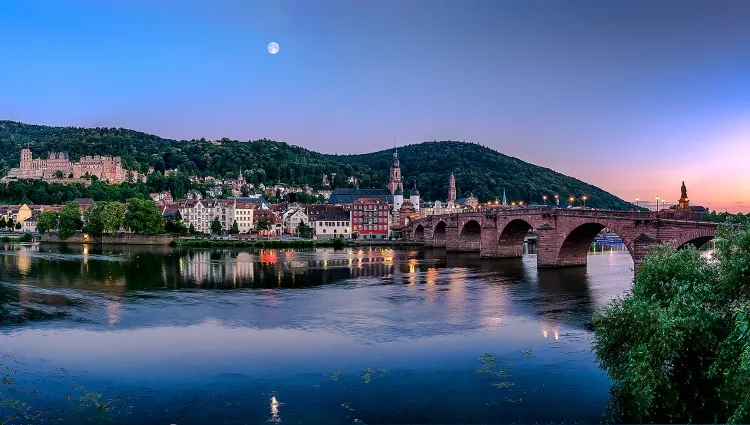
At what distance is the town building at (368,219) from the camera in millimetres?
136750

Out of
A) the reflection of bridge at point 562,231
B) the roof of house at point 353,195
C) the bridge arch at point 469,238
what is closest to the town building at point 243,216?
the roof of house at point 353,195

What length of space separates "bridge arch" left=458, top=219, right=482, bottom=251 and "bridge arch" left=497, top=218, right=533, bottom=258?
11.4 meters

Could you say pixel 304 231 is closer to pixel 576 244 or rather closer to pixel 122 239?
pixel 122 239

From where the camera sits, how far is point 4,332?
100ft

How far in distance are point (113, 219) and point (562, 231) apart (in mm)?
85000

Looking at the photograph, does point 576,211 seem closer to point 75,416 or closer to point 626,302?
point 626,302

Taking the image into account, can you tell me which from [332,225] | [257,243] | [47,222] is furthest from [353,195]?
[47,222]

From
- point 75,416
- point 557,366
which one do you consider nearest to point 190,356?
point 75,416

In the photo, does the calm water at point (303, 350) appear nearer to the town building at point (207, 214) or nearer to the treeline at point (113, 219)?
the treeline at point (113, 219)

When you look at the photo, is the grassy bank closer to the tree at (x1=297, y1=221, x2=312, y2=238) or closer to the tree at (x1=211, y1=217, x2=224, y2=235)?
the tree at (x1=297, y1=221, x2=312, y2=238)

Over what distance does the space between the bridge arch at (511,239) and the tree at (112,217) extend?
72483mm

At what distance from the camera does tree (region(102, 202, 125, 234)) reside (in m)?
114

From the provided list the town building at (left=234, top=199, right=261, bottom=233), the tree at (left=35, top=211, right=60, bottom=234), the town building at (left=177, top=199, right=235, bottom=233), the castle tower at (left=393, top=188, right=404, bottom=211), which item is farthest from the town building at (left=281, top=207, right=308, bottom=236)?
the tree at (left=35, top=211, right=60, bottom=234)

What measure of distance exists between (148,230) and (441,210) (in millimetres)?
90402
